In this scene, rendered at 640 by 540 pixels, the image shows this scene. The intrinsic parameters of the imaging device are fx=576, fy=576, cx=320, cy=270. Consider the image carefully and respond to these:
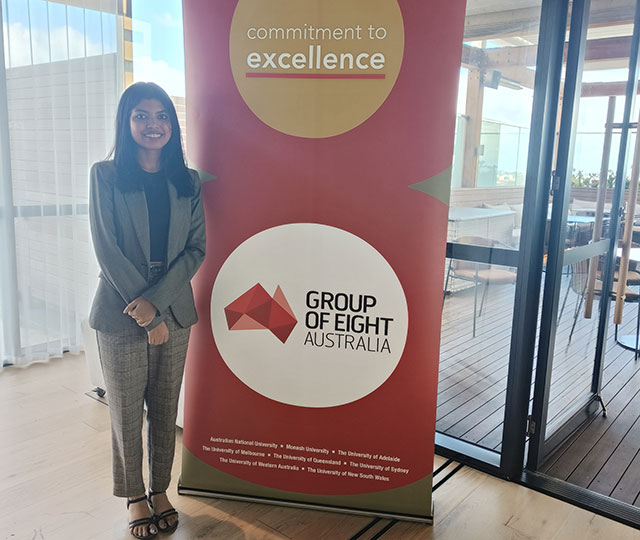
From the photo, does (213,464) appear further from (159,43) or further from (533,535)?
(159,43)

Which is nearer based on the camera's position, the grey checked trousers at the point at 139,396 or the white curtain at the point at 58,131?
the grey checked trousers at the point at 139,396

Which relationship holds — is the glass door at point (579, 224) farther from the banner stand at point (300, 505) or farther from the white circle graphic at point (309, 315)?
the white circle graphic at point (309, 315)

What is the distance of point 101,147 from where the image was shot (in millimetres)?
3764

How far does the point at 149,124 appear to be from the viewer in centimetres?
193

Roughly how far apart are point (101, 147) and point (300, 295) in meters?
2.31

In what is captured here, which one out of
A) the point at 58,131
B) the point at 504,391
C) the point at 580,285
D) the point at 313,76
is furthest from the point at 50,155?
the point at 580,285

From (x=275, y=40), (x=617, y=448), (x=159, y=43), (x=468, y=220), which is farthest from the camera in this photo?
(x=159, y=43)

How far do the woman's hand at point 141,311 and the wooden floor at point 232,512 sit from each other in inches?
31.3

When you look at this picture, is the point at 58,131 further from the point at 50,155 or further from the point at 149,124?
the point at 149,124

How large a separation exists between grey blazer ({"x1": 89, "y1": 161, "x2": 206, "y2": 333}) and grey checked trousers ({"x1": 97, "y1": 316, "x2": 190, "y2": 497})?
0.27ft

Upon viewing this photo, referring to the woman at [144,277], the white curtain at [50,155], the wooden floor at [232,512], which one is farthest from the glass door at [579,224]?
the white curtain at [50,155]

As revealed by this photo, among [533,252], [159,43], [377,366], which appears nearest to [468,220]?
[533,252]

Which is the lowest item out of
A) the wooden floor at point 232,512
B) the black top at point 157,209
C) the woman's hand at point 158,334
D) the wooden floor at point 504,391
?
the wooden floor at point 232,512

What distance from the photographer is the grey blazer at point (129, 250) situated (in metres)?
1.89
